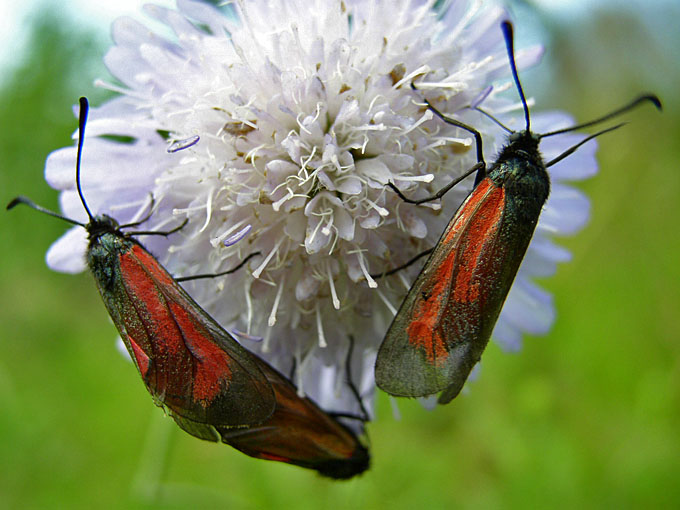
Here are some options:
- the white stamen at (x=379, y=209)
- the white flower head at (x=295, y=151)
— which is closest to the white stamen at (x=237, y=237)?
the white flower head at (x=295, y=151)

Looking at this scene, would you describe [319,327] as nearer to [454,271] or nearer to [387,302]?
[387,302]

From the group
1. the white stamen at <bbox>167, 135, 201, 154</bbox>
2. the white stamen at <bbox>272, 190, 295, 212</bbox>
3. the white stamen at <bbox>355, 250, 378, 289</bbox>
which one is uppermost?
the white stamen at <bbox>167, 135, 201, 154</bbox>

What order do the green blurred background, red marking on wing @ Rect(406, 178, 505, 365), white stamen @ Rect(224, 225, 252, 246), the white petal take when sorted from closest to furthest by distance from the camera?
1. red marking on wing @ Rect(406, 178, 505, 365)
2. white stamen @ Rect(224, 225, 252, 246)
3. the white petal
4. the green blurred background

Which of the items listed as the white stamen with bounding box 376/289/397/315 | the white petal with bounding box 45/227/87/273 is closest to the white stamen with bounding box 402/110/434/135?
the white stamen with bounding box 376/289/397/315

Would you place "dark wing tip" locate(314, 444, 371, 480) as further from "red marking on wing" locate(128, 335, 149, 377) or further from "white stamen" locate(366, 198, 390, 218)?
"white stamen" locate(366, 198, 390, 218)

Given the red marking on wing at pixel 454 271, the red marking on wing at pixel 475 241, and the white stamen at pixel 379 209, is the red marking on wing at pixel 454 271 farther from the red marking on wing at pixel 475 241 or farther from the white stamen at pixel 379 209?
the white stamen at pixel 379 209

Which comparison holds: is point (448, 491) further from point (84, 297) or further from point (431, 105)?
point (84, 297)

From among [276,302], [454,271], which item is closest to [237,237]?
[276,302]
